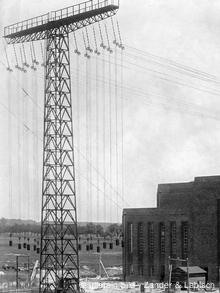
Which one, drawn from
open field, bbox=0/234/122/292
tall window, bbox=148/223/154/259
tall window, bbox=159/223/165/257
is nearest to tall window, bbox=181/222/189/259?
tall window, bbox=159/223/165/257

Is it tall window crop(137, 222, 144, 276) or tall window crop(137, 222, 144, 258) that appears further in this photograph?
tall window crop(137, 222, 144, 258)

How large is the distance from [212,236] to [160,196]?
1453cm

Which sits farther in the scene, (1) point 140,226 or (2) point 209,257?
(1) point 140,226

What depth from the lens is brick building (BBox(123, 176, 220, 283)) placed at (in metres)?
63.5

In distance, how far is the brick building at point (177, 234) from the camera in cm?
6350

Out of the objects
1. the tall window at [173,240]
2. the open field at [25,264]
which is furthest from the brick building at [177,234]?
the open field at [25,264]

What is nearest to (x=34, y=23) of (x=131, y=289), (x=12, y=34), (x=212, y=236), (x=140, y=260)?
(x=12, y=34)

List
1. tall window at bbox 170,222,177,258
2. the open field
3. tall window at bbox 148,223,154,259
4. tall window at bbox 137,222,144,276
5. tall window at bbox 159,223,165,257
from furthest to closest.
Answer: the open field
tall window at bbox 137,222,144,276
tall window at bbox 148,223,154,259
tall window at bbox 159,223,165,257
tall window at bbox 170,222,177,258

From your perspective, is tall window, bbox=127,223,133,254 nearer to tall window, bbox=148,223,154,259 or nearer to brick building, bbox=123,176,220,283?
brick building, bbox=123,176,220,283

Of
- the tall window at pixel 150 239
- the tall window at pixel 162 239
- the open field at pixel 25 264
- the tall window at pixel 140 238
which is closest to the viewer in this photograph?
the tall window at pixel 162 239

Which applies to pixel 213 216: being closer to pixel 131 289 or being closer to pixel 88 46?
pixel 131 289

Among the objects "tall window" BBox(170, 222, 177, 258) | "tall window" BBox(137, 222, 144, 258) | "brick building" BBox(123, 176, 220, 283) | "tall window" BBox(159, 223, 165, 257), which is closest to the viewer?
"brick building" BBox(123, 176, 220, 283)

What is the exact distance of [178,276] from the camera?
58.2 meters

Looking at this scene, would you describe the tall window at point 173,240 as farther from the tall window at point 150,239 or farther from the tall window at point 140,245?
the tall window at point 140,245
